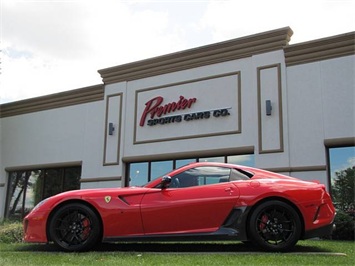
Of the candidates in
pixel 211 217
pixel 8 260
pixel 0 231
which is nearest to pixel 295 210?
pixel 211 217

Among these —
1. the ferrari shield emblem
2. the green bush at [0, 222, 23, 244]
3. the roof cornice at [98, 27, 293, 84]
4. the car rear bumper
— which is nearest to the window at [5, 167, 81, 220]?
the roof cornice at [98, 27, 293, 84]

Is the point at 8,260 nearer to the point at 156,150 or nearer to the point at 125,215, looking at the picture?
the point at 125,215

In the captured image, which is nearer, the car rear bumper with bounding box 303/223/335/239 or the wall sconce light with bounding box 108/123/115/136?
the car rear bumper with bounding box 303/223/335/239

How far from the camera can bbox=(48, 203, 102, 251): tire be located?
5691 millimetres

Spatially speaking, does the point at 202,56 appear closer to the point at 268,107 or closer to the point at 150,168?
the point at 268,107

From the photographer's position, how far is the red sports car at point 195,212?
5461mm

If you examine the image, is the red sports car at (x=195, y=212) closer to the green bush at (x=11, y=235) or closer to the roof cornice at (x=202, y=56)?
the green bush at (x=11, y=235)

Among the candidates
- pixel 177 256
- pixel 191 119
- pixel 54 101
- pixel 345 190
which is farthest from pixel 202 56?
pixel 177 256

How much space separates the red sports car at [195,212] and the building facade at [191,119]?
206 inches

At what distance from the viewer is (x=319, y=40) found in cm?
1095

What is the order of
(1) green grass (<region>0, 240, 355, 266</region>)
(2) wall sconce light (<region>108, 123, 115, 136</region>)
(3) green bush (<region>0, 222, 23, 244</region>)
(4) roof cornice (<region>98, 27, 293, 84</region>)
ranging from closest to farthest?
(1) green grass (<region>0, 240, 355, 266</region>)
(3) green bush (<region>0, 222, 23, 244</region>)
(4) roof cornice (<region>98, 27, 293, 84</region>)
(2) wall sconce light (<region>108, 123, 115, 136</region>)

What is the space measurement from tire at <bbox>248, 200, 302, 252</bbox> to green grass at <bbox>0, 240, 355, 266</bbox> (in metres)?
0.17

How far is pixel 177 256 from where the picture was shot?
5176 mm

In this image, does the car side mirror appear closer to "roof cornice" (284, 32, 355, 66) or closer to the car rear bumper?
the car rear bumper
